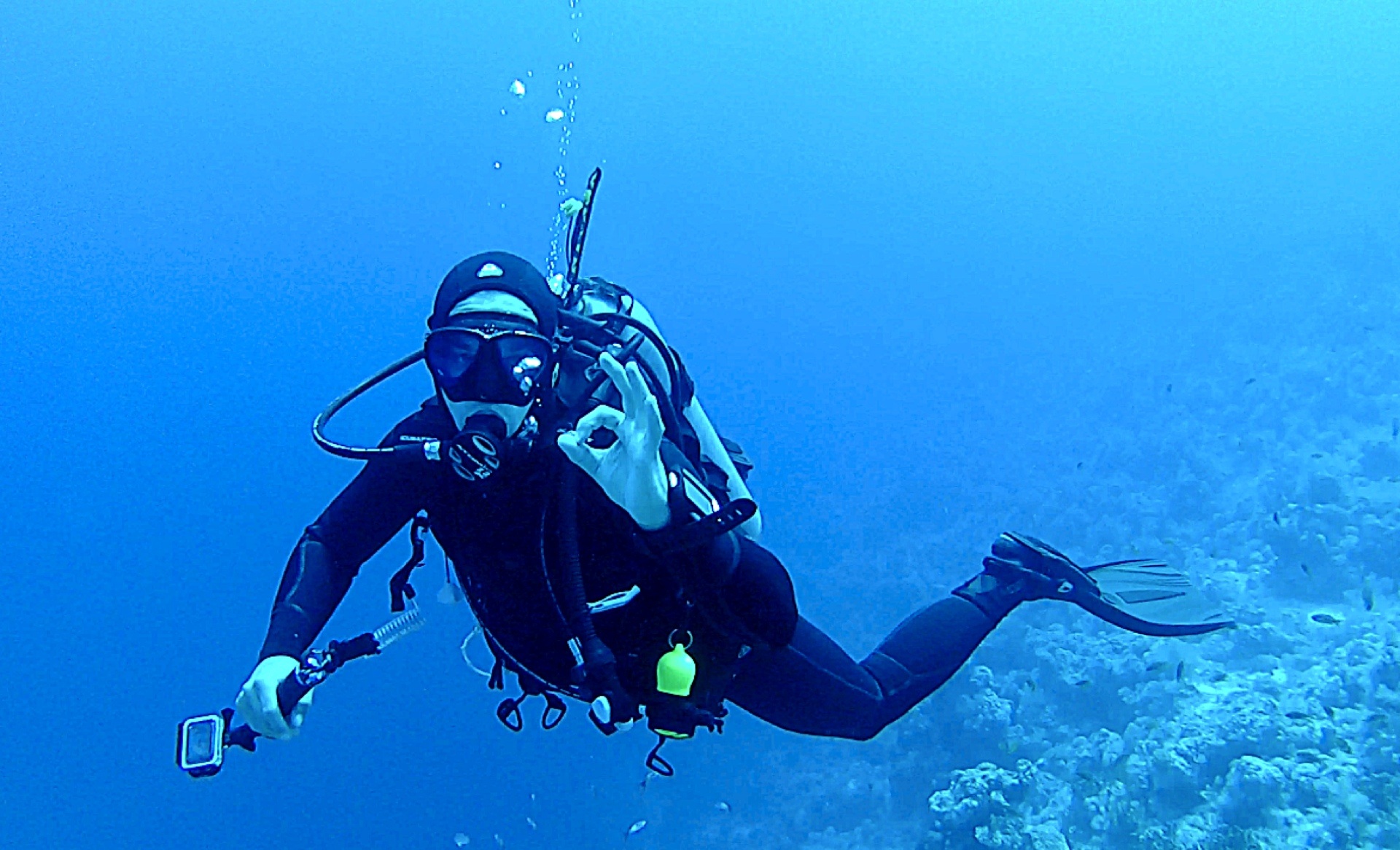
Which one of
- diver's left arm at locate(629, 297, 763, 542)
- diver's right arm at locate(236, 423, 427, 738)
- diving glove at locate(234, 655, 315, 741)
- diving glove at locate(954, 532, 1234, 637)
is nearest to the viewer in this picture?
diving glove at locate(234, 655, 315, 741)

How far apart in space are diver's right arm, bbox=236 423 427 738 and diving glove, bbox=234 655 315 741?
22cm

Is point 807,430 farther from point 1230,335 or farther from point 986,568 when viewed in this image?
point 986,568

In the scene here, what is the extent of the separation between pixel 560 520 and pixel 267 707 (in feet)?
3.45

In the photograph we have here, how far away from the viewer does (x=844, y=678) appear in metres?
4.16

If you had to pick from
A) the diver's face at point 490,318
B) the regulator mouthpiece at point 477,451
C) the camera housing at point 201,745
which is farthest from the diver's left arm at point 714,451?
the camera housing at point 201,745

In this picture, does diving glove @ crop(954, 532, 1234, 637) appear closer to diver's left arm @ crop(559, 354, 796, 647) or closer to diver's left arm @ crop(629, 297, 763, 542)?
diver's left arm @ crop(629, 297, 763, 542)

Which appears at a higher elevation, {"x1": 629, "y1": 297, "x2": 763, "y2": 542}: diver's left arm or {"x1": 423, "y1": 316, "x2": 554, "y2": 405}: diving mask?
{"x1": 629, "y1": 297, "x2": 763, "y2": 542}: diver's left arm

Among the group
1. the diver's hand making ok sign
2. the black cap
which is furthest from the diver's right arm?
the diver's hand making ok sign

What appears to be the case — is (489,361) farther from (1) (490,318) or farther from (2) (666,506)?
(2) (666,506)

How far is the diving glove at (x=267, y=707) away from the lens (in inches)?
102

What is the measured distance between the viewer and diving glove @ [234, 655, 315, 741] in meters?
2.59

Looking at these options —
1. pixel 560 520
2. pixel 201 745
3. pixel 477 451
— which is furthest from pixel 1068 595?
pixel 201 745

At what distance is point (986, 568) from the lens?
18.5 ft

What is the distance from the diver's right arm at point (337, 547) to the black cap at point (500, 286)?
2.11 ft
